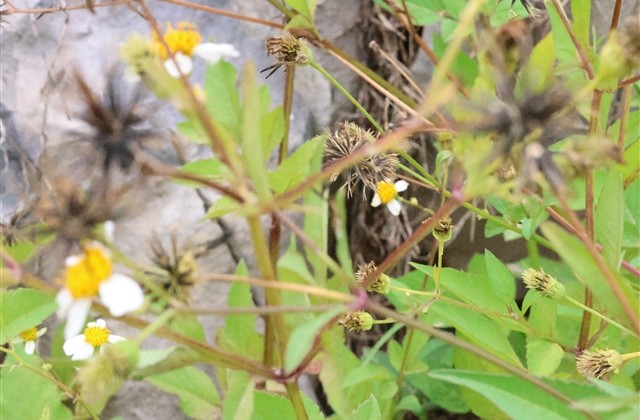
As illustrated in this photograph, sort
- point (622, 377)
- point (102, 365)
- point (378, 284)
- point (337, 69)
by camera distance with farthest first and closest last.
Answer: point (337, 69) → point (622, 377) → point (378, 284) → point (102, 365)

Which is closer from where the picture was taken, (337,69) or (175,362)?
(175,362)

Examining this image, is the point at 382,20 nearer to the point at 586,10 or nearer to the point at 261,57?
the point at 261,57

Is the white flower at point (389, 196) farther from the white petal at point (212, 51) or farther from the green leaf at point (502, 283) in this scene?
the white petal at point (212, 51)

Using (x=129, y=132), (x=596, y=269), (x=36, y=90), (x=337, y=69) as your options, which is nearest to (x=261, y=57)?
(x=337, y=69)

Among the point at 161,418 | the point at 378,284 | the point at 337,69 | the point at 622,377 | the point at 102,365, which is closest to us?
the point at 102,365

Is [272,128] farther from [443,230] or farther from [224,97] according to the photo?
[443,230]

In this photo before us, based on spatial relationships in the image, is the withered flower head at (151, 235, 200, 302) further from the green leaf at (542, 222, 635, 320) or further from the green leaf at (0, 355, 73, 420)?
the green leaf at (0, 355, 73, 420)

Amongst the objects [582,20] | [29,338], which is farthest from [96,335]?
[582,20]
